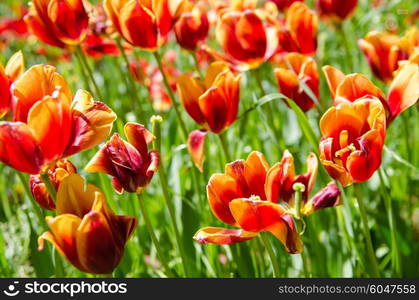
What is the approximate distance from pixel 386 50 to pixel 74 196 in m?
0.92

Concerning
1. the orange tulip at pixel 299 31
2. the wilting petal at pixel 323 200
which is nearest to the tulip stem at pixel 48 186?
the wilting petal at pixel 323 200

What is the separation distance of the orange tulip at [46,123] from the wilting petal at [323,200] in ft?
1.17

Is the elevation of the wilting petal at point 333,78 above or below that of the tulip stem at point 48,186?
below

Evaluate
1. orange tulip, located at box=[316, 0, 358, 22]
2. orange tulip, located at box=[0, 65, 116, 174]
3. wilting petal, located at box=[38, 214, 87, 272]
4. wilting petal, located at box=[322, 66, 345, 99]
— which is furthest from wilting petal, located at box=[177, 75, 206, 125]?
orange tulip, located at box=[316, 0, 358, 22]

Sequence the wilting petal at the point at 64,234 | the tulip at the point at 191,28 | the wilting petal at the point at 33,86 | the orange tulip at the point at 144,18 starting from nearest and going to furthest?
the wilting petal at the point at 64,234
the wilting petal at the point at 33,86
the orange tulip at the point at 144,18
the tulip at the point at 191,28

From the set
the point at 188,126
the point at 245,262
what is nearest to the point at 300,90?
the point at 245,262

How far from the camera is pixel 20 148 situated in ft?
3.21

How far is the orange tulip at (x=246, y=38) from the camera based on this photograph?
1.65 metres

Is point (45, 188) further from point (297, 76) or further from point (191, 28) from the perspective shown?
point (191, 28)

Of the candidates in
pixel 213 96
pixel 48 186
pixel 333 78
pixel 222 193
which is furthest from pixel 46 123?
pixel 333 78

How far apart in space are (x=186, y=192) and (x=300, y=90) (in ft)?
1.66

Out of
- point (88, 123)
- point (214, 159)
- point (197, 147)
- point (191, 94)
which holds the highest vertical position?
point (88, 123)

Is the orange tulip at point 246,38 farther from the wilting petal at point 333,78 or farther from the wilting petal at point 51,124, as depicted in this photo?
the wilting petal at point 51,124

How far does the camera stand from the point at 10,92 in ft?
3.64
